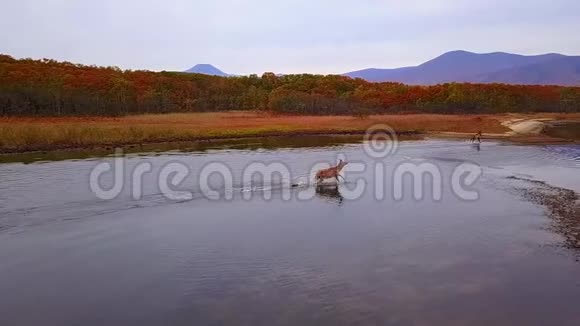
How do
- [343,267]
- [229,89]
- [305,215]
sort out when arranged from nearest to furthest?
[343,267], [305,215], [229,89]

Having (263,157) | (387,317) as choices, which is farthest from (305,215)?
(263,157)

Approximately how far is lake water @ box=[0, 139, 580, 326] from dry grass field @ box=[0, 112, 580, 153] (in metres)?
12.4

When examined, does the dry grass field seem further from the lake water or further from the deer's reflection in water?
the deer's reflection in water

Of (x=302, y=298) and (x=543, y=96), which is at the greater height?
(x=543, y=96)

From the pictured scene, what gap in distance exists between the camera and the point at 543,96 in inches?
3615

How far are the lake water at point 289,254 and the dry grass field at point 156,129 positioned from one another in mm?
12351

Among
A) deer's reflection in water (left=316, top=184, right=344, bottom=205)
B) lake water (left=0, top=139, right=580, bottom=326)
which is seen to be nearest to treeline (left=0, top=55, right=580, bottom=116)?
lake water (left=0, top=139, right=580, bottom=326)

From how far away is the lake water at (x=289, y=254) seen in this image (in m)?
7.86

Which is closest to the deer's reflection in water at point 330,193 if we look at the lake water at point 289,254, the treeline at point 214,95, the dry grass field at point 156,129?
the lake water at point 289,254

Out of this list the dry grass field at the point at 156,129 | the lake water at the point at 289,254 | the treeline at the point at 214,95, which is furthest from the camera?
the treeline at the point at 214,95

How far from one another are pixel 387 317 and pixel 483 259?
3.63 meters

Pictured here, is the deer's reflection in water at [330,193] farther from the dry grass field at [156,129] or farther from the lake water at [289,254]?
the dry grass field at [156,129]

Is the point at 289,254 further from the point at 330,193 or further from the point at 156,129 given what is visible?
the point at 156,129

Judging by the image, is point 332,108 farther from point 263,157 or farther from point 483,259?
point 483,259
